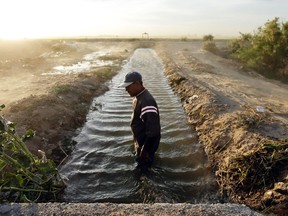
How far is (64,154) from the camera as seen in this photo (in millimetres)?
7621

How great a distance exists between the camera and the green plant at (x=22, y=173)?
4.64 meters

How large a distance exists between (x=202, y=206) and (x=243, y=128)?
3449 millimetres

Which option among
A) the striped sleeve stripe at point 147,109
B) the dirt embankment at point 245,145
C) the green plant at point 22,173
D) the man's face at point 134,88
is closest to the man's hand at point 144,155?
the striped sleeve stripe at point 147,109

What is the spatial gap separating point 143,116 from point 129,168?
1852mm

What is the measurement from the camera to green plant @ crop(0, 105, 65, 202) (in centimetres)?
464

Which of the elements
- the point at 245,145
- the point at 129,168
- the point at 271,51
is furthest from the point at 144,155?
the point at 271,51

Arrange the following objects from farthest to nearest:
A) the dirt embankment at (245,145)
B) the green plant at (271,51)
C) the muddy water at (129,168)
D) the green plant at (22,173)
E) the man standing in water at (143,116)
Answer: the green plant at (271,51), the muddy water at (129,168), the man standing in water at (143,116), the dirt embankment at (245,145), the green plant at (22,173)

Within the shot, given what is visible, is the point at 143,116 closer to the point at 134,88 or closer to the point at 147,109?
the point at 147,109

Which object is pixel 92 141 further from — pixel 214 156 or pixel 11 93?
pixel 11 93

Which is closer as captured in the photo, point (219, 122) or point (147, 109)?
point (147, 109)

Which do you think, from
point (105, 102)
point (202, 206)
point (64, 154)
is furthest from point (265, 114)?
point (105, 102)

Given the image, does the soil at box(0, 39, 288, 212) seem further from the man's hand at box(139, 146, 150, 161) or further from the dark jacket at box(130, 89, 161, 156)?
the dark jacket at box(130, 89, 161, 156)

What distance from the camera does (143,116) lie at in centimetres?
549

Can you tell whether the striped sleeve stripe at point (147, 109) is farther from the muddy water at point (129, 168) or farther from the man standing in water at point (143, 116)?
the muddy water at point (129, 168)
